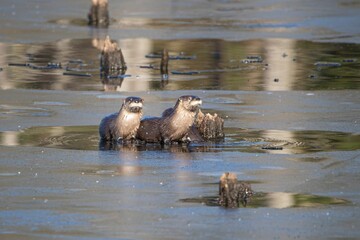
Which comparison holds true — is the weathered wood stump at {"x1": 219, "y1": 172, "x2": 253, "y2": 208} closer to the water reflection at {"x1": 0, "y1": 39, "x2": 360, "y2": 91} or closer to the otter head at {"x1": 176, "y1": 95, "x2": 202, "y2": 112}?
the otter head at {"x1": 176, "y1": 95, "x2": 202, "y2": 112}

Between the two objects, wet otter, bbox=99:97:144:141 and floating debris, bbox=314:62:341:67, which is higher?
wet otter, bbox=99:97:144:141

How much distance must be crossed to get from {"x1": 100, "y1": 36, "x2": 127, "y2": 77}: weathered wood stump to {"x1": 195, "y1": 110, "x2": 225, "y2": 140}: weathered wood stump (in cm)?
699

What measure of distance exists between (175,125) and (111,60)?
8.09 m

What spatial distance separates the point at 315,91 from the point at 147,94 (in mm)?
2558

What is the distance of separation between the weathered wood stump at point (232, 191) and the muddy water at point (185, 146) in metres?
0.11

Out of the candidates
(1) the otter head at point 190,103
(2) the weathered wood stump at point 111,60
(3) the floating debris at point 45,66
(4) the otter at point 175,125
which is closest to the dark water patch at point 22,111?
(4) the otter at point 175,125

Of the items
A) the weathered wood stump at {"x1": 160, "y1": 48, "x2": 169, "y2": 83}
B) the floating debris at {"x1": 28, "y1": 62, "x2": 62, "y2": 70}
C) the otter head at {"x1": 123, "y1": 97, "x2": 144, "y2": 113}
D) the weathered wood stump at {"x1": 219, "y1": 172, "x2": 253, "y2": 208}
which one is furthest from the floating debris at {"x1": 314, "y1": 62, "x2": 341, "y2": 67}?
the weathered wood stump at {"x1": 219, "y1": 172, "x2": 253, "y2": 208}

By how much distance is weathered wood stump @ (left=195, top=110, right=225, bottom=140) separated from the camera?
1512 centimetres

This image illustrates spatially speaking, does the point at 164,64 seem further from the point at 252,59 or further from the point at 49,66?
the point at 252,59

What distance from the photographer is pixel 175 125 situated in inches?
580

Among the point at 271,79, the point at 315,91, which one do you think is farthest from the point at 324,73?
the point at 315,91

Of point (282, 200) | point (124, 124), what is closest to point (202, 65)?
point (124, 124)

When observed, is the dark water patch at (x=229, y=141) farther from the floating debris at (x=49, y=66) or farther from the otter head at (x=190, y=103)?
the floating debris at (x=49, y=66)

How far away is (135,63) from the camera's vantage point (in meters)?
23.9
